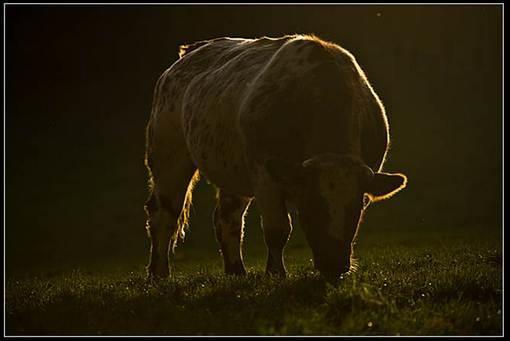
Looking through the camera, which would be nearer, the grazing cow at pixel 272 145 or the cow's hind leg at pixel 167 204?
the grazing cow at pixel 272 145

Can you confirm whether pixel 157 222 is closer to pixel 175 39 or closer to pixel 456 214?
pixel 456 214

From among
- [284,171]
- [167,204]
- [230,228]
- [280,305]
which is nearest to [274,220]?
[284,171]

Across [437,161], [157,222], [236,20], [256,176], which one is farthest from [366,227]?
[236,20]

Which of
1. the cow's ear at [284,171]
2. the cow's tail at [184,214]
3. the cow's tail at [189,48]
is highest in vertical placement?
the cow's tail at [189,48]

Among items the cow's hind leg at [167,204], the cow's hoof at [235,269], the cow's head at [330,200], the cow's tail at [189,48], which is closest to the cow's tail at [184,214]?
the cow's hind leg at [167,204]

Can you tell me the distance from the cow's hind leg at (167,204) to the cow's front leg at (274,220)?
102 inches

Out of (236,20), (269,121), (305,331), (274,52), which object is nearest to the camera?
(305,331)

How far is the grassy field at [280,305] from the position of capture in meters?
6.40

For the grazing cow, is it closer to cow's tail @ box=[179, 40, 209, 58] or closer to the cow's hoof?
the cow's hoof

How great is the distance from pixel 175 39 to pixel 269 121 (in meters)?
36.4

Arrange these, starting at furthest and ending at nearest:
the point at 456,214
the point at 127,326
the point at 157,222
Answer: the point at 456,214, the point at 157,222, the point at 127,326

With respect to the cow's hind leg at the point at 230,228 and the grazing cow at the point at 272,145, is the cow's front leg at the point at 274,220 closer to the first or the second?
the grazing cow at the point at 272,145

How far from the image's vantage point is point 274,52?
10055mm

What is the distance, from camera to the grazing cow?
781cm
